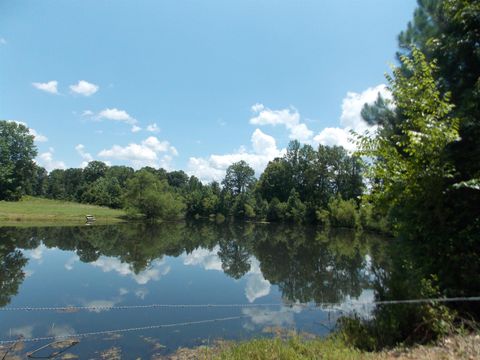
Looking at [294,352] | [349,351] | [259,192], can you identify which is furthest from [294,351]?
[259,192]

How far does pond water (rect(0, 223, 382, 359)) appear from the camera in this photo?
30.1 feet

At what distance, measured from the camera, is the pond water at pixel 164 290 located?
30.1 ft

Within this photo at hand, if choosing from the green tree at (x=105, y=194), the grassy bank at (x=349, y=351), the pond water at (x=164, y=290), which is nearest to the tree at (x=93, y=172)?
the green tree at (x=105, y=194)

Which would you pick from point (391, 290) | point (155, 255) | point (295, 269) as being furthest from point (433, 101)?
point (155, 255)

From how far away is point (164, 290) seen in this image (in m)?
14.4

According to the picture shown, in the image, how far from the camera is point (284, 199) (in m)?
74.8

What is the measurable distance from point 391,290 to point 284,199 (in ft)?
225

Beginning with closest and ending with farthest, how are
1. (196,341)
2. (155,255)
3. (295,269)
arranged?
1. (196,341)
2. (295,269)
3. (155,255)

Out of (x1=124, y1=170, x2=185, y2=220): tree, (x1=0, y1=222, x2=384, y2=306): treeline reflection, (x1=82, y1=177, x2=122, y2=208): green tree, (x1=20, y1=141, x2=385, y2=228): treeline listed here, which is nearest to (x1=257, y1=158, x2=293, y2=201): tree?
(x1=20, y1=141, x2=385, y2=228): treeline

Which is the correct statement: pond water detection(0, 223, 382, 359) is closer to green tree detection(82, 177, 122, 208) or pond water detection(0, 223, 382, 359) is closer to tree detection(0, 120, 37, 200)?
tree detection(0, 120, 37, 200)

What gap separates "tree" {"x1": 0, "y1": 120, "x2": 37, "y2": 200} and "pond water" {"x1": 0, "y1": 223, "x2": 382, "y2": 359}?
39.5m

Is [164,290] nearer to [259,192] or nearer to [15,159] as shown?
[15,159]

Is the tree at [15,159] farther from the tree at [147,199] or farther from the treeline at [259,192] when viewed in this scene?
the tree at [147,199]

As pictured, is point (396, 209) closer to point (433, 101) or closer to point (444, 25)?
point (433, 101)
